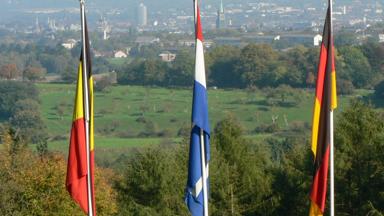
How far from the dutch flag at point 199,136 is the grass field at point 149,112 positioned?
45.1 metres

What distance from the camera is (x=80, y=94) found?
10477 mm

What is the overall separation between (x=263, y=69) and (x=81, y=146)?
78561mm

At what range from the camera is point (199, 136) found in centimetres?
1012

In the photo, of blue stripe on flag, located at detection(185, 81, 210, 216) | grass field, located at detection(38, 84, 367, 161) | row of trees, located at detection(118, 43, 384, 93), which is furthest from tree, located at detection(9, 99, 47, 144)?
blue stripe on flag, located at detection(185, 81, 210, 216)

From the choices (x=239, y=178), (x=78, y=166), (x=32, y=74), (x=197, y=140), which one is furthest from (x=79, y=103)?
(x=32, y=74)

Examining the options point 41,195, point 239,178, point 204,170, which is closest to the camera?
point 204,170

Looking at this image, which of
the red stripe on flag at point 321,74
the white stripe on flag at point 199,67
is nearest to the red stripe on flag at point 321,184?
the red stripe on flag at point 321,74

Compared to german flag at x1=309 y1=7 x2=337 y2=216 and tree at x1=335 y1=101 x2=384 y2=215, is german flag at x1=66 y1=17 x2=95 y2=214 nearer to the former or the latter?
german flag at x1=309 y1=7 x2=337 y2=216

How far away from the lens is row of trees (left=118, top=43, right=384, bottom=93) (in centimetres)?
8162

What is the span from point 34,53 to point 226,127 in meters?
117

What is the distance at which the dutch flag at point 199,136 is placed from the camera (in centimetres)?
1007

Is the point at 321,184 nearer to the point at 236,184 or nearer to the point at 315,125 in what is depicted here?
the point at 315,125

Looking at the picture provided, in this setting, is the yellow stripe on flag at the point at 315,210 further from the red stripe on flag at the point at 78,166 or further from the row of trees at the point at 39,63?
the row of trees at the point at 39,63

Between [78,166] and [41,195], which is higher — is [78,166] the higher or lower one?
the higher one
